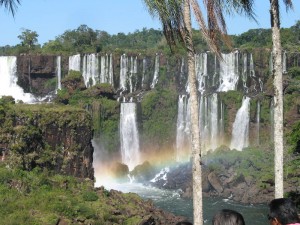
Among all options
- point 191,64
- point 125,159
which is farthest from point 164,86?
point 191,64

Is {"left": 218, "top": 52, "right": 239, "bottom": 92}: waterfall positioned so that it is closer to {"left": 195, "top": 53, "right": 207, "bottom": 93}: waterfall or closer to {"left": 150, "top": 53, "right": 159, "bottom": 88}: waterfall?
{"left": 195, "top": 53, "right": 207, "bottom": 93}: waterfall

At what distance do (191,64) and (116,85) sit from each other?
141 feet

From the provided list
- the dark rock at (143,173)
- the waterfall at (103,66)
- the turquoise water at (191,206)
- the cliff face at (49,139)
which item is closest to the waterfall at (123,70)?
the waterfall at (103,66)

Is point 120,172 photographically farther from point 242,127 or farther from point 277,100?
point 277,100

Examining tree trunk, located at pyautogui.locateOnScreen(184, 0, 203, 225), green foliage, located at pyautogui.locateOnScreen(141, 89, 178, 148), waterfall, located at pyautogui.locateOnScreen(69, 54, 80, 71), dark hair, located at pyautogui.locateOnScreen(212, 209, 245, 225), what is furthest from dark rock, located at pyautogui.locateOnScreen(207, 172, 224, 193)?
dark hair, located at pyautogui.locateOnScreen(212, 209, 245, 225)

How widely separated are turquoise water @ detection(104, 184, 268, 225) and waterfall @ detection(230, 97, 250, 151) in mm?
9783

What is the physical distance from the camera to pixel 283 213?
4.30m

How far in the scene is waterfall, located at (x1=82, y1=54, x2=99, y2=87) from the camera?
162ft

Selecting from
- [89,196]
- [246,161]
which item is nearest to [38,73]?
[246,161]

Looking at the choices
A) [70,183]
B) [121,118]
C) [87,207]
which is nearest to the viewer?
[87,207]

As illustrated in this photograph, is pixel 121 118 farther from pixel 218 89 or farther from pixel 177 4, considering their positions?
pixel 177 4

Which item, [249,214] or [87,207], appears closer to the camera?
[87,207]

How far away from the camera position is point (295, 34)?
58594 mm

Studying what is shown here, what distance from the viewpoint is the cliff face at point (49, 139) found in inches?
1184
